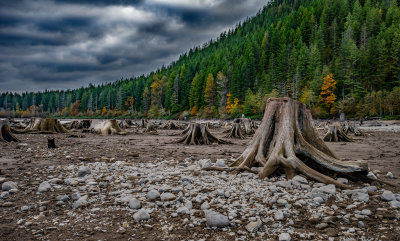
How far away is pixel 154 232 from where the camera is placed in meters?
2.72

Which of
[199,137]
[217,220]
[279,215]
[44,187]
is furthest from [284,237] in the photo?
[199,137]

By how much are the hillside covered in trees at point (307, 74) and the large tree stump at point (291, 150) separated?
49.1 m

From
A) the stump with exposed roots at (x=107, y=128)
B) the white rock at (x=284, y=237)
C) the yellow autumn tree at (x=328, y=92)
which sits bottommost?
the white rock at (x=284, y=237)

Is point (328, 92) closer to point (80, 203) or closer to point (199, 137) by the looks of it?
point (199, 137)

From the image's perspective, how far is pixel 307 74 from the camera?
206 ft

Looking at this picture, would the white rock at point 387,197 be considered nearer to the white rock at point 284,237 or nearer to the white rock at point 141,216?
the white rock at point 284,237

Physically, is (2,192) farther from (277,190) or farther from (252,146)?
(252,146)

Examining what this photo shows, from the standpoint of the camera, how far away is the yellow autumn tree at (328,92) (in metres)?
52.3

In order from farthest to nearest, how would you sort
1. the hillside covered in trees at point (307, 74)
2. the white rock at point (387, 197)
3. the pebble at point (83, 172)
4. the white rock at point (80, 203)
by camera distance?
the hillside covered in trees at point (307, 74) < the pebble at point (83, 172) < the white rock at point (387, 197) < the white rock at point (80, 203)

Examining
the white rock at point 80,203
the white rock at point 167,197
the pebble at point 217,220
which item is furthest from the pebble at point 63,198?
the pebble at point 217,220

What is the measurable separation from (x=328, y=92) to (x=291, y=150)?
56404 mm

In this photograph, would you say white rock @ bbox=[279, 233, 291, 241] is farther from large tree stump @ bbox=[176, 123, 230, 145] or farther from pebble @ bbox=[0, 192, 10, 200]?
large tree stump @ bbox=[176, 123, 230, 145]

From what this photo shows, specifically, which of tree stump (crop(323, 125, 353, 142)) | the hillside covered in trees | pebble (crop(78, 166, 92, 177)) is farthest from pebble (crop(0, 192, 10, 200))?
the hillside covered in trees

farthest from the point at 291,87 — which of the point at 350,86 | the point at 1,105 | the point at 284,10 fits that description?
the point at 1,105
